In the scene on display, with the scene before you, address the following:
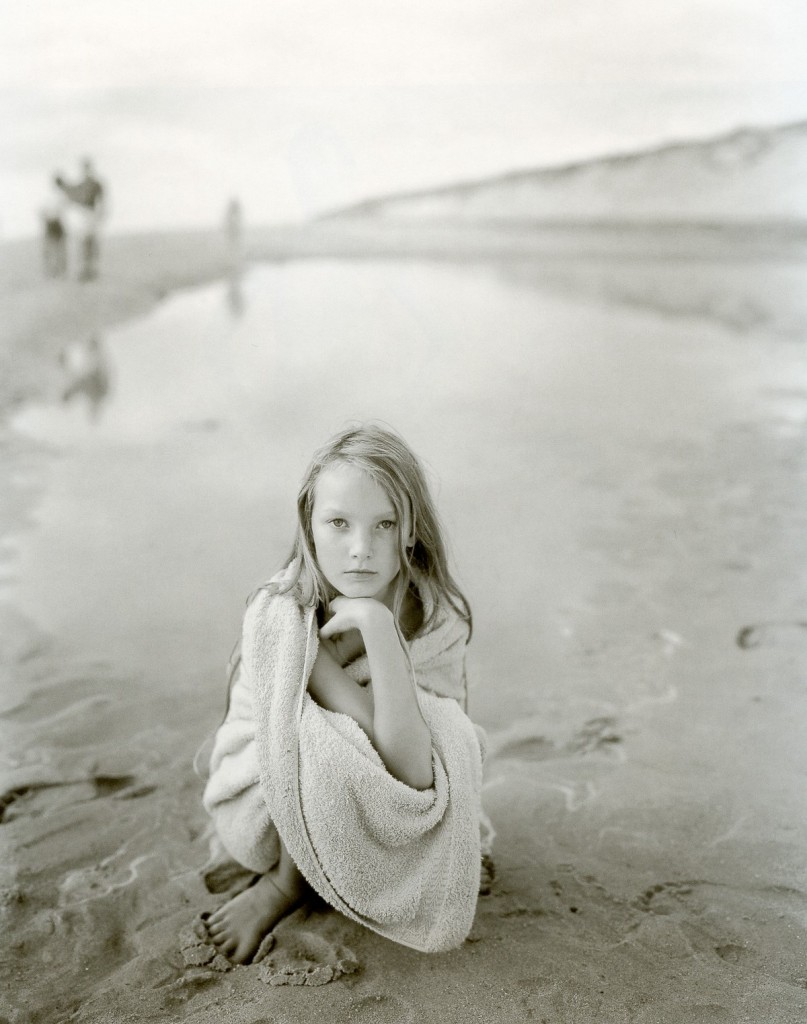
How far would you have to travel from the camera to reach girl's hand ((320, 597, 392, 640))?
1.28 meters

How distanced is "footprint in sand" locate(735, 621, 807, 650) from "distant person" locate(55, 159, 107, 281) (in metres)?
1.90

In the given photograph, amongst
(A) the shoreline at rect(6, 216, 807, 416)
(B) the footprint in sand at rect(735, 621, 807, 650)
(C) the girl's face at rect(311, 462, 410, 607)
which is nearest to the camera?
(C) the girl's face at rect(311, 462, 410, 607)

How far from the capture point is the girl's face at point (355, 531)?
4.36 feet

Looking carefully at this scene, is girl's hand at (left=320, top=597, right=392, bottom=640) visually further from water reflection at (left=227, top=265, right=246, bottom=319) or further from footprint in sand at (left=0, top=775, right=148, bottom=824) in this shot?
water reflection at (left=227, top=265, right=246, bottom=319)

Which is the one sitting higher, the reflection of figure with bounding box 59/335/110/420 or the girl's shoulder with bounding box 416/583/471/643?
the reflection of figure with bounding box 59/335/110/420

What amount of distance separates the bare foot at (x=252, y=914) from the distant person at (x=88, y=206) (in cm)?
181

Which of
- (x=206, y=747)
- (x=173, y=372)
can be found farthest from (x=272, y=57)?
(x=206, y=747)

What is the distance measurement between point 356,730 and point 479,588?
134 centimetres

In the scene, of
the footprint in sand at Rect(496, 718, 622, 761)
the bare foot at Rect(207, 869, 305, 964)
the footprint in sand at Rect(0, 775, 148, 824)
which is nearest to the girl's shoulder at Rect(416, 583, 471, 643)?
the bare foot at Rect(207, 869, 305, 964)

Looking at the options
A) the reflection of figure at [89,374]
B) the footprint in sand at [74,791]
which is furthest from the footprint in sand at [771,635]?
the reflection of figure at [89,374]

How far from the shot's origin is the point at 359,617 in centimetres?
128

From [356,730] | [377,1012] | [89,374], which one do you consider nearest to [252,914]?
[377,1012]

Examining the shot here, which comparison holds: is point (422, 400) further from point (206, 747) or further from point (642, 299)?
point (206, 747)

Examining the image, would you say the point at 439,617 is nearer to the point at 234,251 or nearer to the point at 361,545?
the point at 361,545
